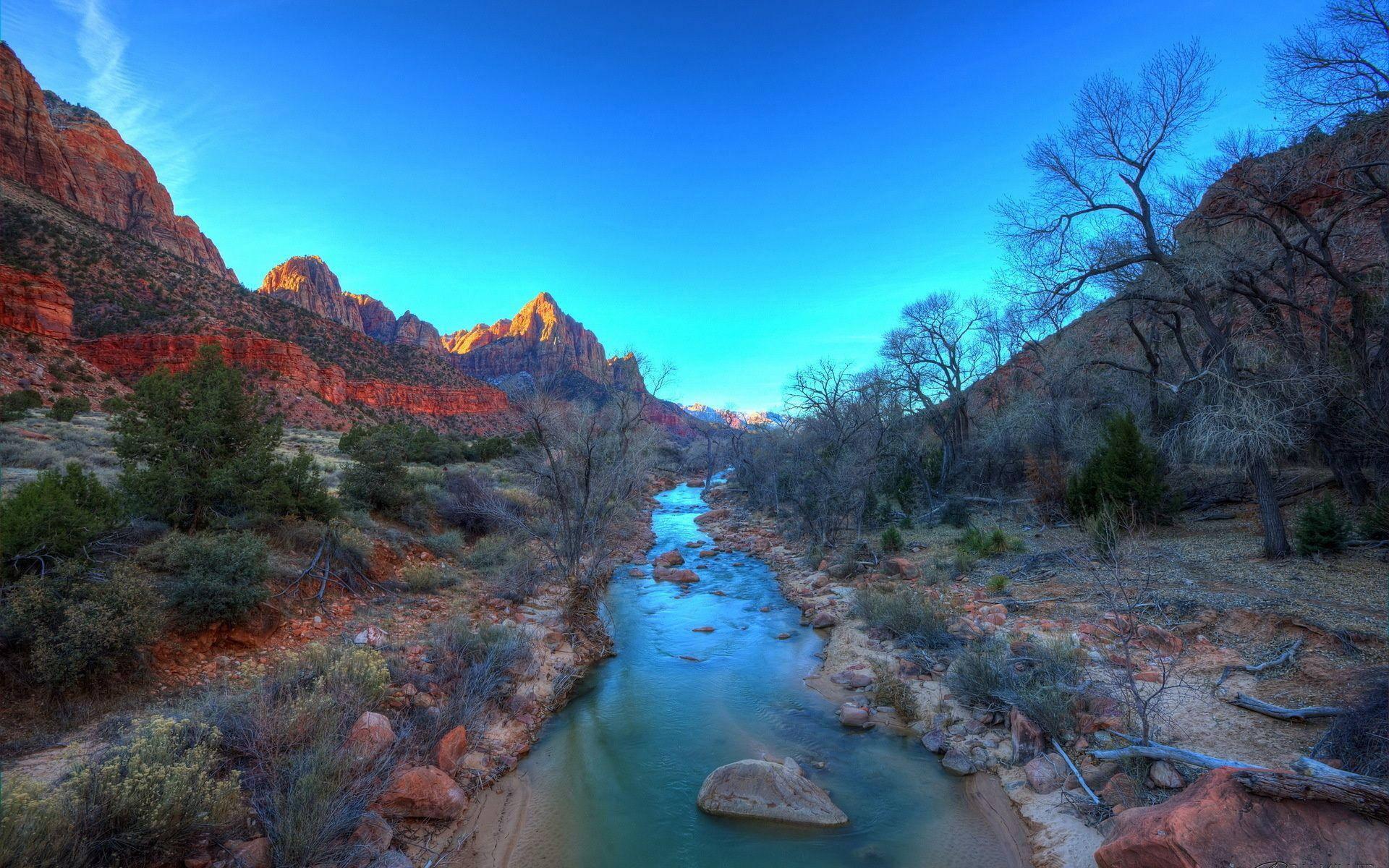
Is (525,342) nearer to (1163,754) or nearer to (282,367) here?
(282,367)

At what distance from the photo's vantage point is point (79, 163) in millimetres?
49125

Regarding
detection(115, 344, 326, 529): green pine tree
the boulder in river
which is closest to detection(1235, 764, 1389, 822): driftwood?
the boulder in river

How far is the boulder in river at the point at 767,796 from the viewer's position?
5691 mm

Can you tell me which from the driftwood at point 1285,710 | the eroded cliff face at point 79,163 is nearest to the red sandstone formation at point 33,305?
the eroded cliff face at point 79,163

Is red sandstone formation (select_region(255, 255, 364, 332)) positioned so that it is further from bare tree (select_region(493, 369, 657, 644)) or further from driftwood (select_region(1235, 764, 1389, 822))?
driftwood (select_region(1235, 764, 1389, 822))

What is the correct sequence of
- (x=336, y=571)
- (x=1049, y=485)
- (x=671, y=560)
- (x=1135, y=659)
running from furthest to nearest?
1. (x=671, y=560)
2. (x=1049, y=485)
3. (x=336, y=571)
4. (x=1135, y=659)

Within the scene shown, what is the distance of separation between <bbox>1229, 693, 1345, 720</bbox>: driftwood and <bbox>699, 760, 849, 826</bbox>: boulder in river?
4376mm

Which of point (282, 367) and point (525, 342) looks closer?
point (282, 367)

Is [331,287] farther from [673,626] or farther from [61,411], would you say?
[673,626]

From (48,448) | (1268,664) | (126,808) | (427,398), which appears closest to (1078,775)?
(1268,664)

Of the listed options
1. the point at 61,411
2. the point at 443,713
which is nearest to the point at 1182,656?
the point at 443,713

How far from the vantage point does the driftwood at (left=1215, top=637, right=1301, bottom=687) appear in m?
6.10

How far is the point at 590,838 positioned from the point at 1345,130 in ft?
52.0

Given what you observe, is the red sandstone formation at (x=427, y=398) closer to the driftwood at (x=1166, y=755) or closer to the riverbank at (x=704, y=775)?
the riverbank at (x=704, y=775)
